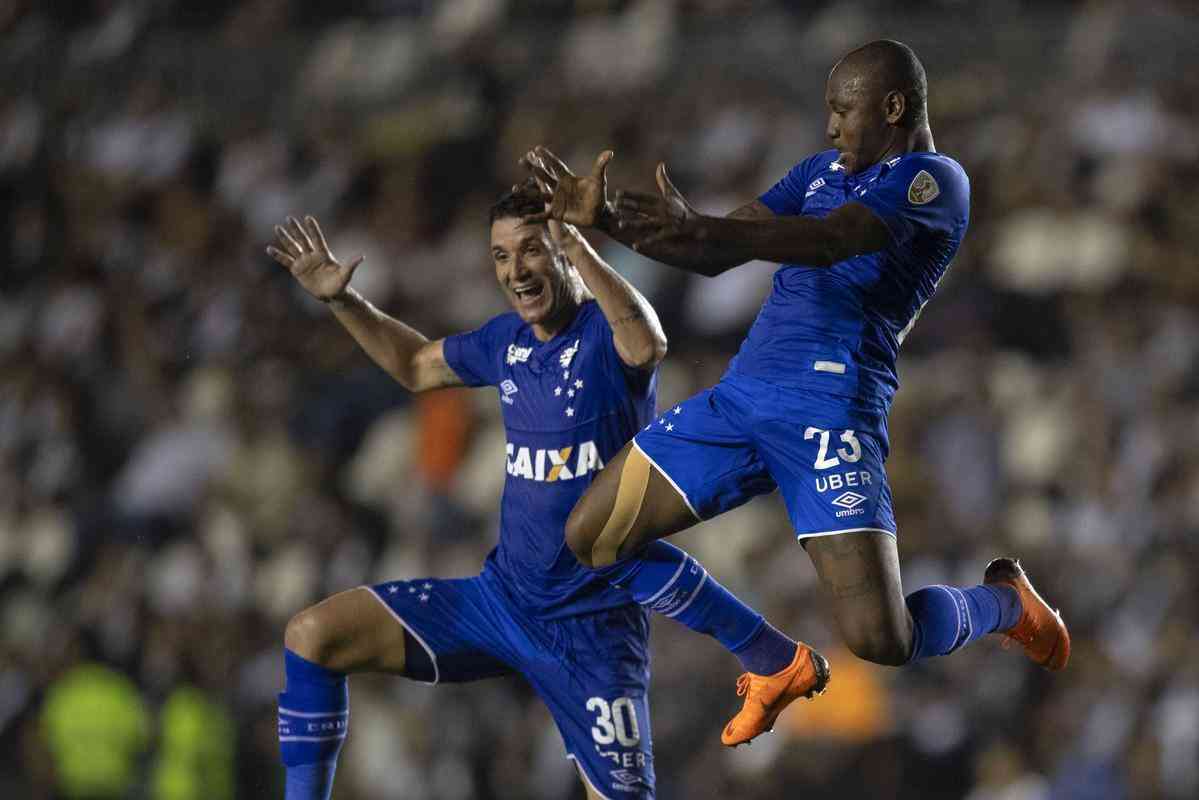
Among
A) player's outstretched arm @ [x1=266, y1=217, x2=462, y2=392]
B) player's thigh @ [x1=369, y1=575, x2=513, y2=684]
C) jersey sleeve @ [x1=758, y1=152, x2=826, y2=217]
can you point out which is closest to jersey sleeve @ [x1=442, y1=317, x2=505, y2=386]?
player's outstretched arm @ [x1=266, y1=217, x2=462, y2=392]

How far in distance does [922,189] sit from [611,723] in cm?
202

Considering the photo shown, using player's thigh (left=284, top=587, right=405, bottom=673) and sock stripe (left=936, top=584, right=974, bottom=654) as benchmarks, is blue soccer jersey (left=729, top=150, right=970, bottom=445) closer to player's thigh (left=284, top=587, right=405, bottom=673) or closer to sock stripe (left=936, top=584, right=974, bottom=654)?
sock stripe (left=936, top=584, right=974, bottom=654)

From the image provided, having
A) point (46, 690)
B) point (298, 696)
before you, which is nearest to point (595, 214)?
point (298, 696)

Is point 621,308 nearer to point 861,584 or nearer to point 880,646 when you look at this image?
point 861,584

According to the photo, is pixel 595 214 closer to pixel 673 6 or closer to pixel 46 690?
pixel 46 690

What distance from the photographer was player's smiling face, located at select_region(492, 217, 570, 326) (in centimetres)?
580

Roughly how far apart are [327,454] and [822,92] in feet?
12.4

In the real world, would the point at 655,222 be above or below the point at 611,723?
above

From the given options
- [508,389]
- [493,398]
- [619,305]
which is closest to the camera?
[619,305]

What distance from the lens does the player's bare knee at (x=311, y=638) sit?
5715 mm

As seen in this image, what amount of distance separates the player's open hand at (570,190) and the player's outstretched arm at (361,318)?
160 centimetres

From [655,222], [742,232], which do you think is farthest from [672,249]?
[742,232]

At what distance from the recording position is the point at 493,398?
1022cm

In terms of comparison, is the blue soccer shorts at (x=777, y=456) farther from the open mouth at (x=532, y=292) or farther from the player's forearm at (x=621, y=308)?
the open mouth at (x=532, y=292)
